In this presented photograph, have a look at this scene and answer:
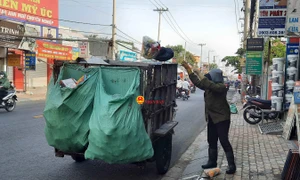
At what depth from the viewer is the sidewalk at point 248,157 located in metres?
4.89

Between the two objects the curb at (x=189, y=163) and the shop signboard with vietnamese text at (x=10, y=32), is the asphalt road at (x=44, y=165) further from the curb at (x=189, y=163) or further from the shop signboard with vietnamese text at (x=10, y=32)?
the shop signboard with vietnamese text at (x=10, y=32)

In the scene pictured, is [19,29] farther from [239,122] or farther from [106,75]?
[106,75]

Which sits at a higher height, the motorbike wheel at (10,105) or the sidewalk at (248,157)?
the motorbike wheel at (10,105)

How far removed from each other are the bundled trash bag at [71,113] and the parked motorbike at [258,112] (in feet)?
23.0

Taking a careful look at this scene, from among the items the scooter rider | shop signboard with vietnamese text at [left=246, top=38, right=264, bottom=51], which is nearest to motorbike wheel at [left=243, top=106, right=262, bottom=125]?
shop signboard with vietnamese text at [left=246, top=38, right=264, bottom=51]

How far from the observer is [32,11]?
2400 centimetres

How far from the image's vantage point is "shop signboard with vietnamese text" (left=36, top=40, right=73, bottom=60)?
22744mm

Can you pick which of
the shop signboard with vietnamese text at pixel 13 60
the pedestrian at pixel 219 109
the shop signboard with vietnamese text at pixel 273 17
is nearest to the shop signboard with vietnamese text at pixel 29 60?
the shop signboard with vietnamese text at pixel 13 60

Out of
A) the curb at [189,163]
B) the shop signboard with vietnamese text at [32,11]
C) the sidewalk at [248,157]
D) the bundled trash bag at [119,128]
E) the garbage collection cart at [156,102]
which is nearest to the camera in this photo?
the bundled trash bag at [119,128]

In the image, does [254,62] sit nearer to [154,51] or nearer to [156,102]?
[154,51]

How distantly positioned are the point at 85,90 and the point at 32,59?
1985 centimetres

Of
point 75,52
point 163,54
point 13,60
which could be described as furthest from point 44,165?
point 75,52

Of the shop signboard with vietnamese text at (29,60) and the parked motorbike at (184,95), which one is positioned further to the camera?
the shop signboard with vietnamese text at (29,60)

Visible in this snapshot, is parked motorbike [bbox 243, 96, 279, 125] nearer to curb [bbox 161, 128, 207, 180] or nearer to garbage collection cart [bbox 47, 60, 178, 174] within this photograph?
curb [bbox 161, 128, 207, 180]
